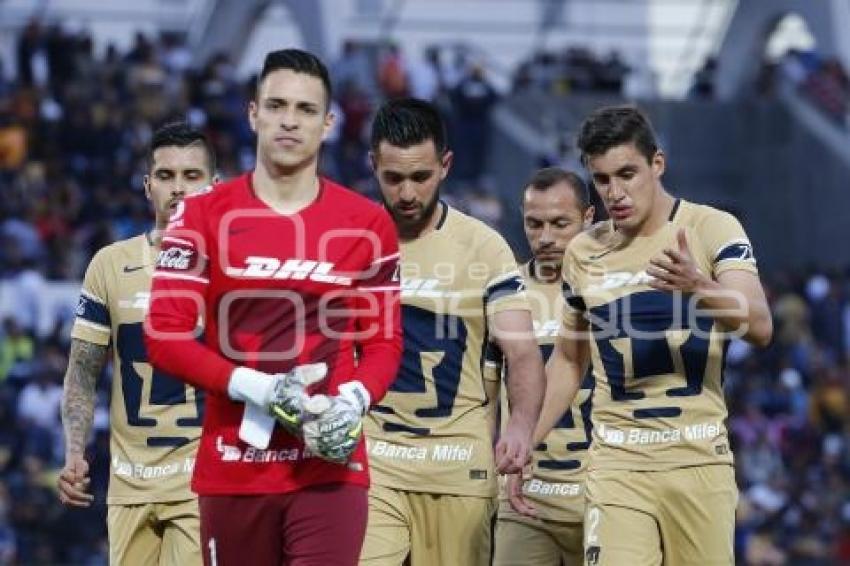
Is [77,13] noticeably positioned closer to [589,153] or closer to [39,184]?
[39,184]

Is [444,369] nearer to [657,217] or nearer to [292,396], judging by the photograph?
A: [657,217]

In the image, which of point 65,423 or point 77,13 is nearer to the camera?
point 65,423

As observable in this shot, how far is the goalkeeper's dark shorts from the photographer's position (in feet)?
24.0

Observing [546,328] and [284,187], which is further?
Answer: [546,328]

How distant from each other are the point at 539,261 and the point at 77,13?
90.7 feet

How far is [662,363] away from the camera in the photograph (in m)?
9.16

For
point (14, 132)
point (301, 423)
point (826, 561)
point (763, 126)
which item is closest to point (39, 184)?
point (14, 132)

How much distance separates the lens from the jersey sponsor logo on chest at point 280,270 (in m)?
7.31

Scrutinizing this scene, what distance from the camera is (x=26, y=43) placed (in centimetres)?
2778

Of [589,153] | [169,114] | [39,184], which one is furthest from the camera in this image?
[169,114]

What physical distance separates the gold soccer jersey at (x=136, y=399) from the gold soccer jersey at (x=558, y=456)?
1.64 metres

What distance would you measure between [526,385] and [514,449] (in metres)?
0.39

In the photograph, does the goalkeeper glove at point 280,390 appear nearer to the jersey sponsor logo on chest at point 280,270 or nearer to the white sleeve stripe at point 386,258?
the jersey sponsor logo on chest at point 280,270

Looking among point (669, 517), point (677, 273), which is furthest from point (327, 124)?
point (669, 517)
